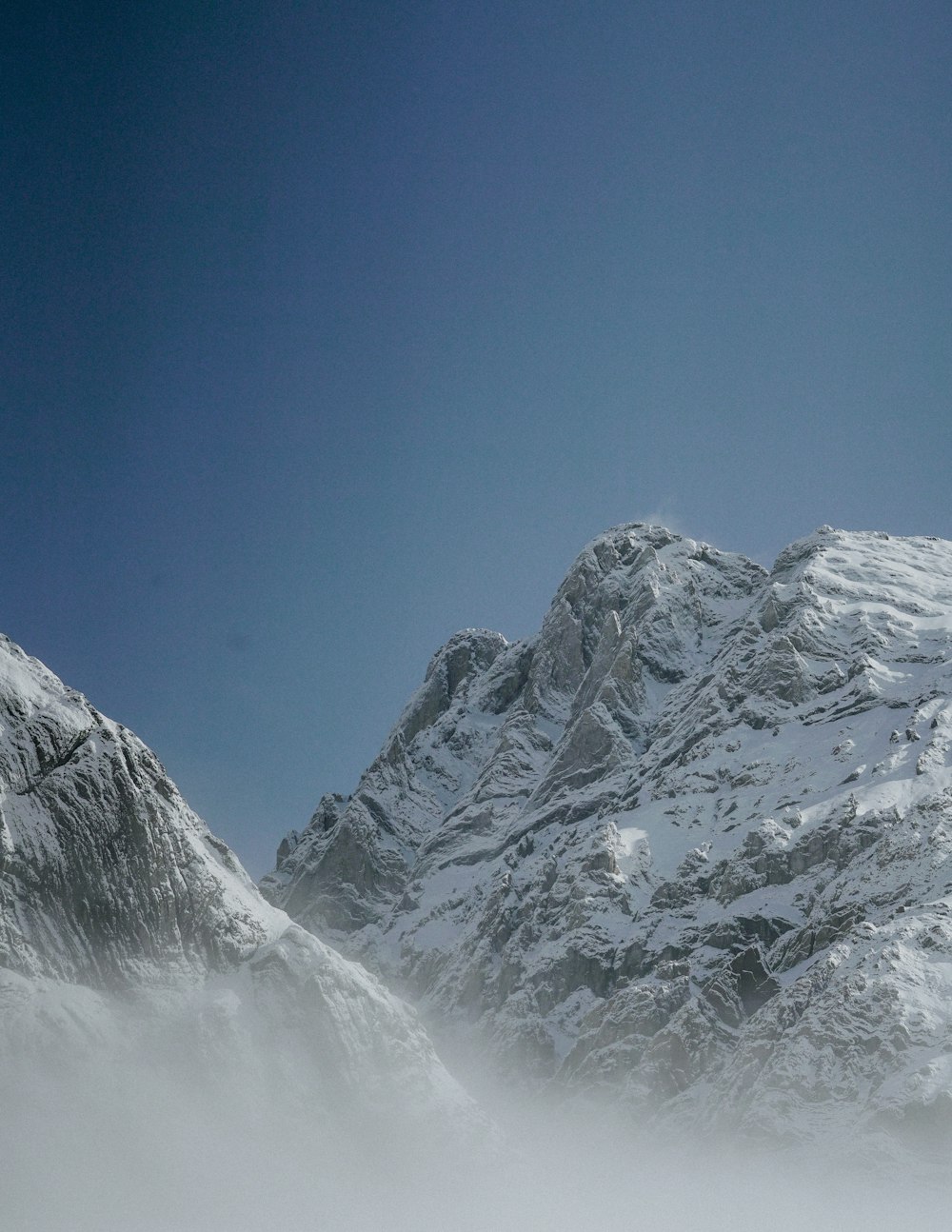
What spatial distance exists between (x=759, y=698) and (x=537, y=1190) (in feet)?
357

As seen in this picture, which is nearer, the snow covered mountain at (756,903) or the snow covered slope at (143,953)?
the snow covered slope at (143,953)

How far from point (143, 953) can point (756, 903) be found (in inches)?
3394

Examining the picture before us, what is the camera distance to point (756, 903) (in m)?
136

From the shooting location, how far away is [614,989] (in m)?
142

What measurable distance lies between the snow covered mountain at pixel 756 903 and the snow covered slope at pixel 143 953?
49.3 metres

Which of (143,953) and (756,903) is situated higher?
(756,903)

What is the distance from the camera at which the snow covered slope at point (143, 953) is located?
202 ft

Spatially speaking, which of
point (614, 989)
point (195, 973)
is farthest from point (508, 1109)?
point (195, 973)

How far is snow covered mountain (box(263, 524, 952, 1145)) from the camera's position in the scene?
10719 centimetres

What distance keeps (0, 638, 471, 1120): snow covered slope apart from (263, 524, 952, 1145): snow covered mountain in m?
49.3

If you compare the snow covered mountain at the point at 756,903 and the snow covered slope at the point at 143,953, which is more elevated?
the snow covered mountain at the point at 756,903

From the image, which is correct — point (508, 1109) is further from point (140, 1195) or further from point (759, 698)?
point (140, 1195)

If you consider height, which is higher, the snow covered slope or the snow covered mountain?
the snow covered mountain

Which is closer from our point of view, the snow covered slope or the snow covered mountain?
the snow covered slope
